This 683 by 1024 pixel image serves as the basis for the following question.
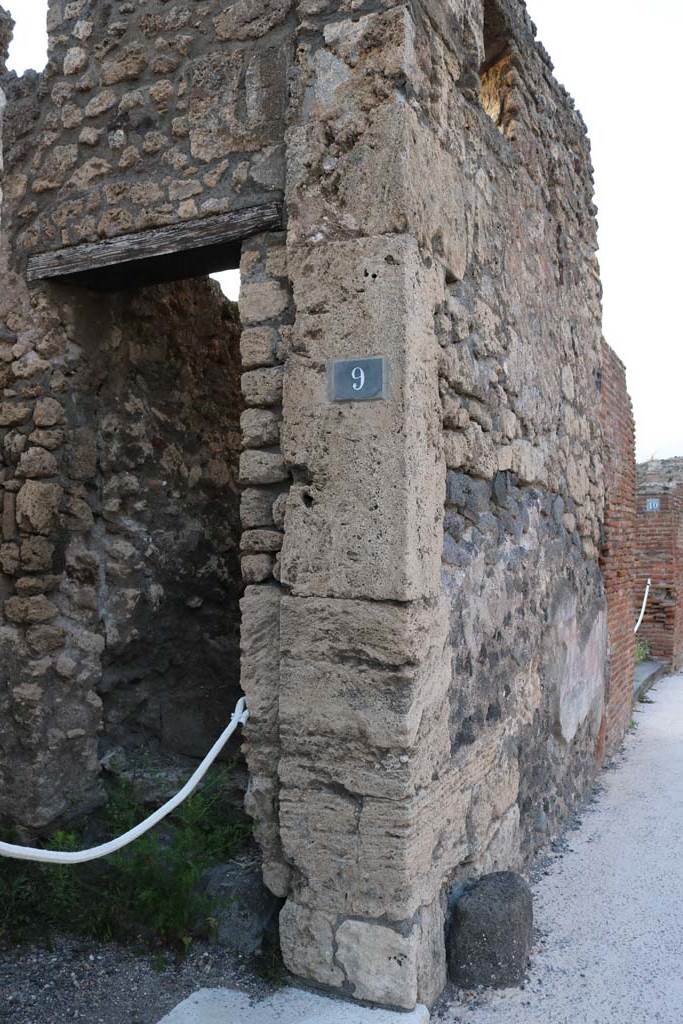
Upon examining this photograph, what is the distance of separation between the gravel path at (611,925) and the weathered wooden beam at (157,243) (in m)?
2.58

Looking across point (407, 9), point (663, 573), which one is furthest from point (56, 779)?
point (663, 573)

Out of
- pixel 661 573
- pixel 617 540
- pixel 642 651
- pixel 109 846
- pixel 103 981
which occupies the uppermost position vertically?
pixel 617 540

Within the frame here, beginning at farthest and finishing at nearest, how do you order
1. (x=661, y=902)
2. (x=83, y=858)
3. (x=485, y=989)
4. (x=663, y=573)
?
(x=663, y=573) < (x=661, y=902) < (x=485, y=989) < (x=83, y=858)

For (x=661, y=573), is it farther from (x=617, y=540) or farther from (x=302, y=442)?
(x=302, y=442)


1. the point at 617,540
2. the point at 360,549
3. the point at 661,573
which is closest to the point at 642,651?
the point at 661,573

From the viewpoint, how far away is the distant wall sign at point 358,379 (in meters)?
2.50

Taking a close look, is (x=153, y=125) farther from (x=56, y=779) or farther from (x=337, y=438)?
(x=56, y=779)

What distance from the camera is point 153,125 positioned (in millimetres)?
2996

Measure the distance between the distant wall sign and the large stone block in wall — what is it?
2cm

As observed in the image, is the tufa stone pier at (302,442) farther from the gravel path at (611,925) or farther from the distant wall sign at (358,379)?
the gravel path at (611,925)

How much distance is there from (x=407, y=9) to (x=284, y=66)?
1.49 feet

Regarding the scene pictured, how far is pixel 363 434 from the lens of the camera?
252 cm

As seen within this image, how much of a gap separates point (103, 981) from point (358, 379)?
2.07m

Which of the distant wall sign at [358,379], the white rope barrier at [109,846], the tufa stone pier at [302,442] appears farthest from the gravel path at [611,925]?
the distant wall sign at [358,379]
